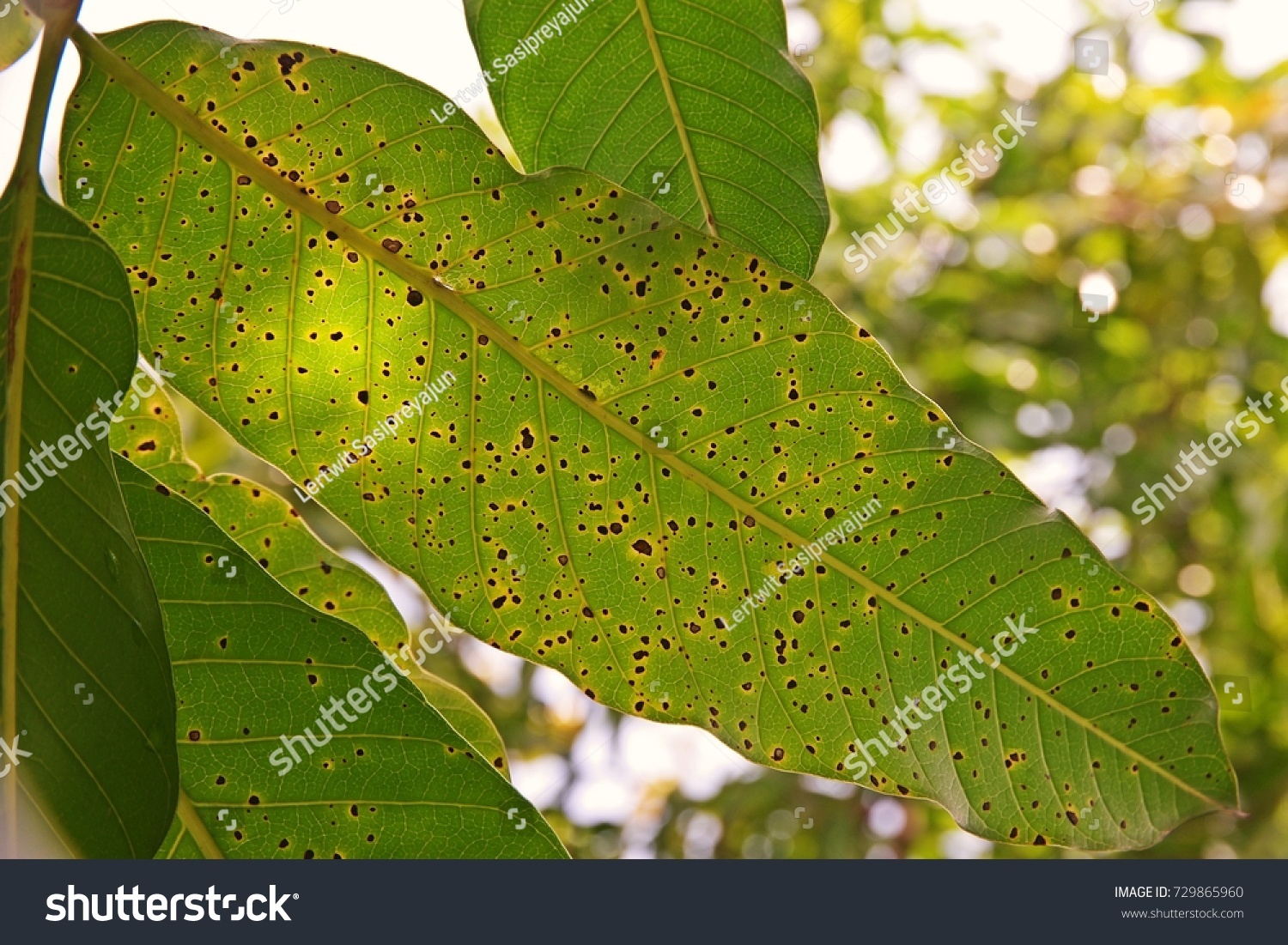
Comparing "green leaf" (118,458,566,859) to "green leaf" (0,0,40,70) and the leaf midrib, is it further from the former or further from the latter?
the leaf midrib

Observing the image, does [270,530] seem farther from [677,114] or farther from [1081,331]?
[1081,331]

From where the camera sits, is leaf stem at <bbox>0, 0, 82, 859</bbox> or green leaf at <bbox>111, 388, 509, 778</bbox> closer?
leaf stem at <bbox>0, 0, 82, 859</bbox>

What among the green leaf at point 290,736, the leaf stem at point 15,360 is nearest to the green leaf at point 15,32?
the leaf stem at point 15,360

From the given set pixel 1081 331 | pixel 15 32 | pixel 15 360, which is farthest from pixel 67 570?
pixel 1081 331

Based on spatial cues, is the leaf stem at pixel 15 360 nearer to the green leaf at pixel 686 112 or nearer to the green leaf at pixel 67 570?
the green leaf at pixel 67 570

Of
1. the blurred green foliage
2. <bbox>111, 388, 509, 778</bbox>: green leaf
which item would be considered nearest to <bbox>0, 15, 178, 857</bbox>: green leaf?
<bbox>111, 388, 509, 778</bbox>: green leaf

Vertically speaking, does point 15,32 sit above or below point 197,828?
above
